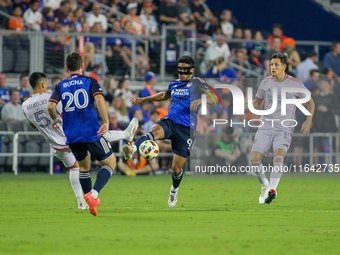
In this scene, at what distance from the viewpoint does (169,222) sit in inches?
348

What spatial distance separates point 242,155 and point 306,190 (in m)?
4.53

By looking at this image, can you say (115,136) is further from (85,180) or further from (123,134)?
(85,180)

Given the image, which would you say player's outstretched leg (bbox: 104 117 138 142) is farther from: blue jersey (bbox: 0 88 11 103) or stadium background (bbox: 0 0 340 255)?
blue jersey (bbox: 0 88 11 103)

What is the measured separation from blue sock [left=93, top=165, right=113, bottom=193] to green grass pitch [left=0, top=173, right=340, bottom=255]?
0.41 meters

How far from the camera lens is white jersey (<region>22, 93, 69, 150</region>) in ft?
34.8

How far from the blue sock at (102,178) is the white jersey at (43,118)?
1.30 m

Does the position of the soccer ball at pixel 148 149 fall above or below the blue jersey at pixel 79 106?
below

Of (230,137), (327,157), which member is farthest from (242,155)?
(327,157)

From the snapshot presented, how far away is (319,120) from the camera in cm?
2122

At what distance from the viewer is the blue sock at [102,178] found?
9.32m

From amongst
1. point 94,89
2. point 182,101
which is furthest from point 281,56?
point 94,89

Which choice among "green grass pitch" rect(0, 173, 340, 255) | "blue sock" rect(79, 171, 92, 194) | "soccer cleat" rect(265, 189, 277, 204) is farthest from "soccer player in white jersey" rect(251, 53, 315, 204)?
"blue sock" rect(79, 171, 92, 194)

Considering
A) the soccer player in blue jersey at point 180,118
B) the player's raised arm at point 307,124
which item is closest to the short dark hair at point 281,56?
the player's raised arm at point 307,124

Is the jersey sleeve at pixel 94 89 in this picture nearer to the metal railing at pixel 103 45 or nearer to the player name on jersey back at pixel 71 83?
the player name on jersey back at pixel 71 83
